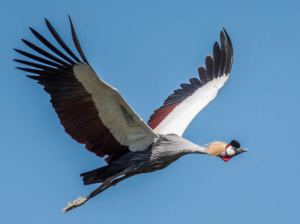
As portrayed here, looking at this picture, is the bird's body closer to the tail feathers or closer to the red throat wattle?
the tail feathers

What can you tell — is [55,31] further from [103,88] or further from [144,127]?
[144,127]

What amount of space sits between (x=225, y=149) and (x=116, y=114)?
209 cm

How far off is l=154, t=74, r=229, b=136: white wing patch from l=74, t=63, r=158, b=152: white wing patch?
105cm

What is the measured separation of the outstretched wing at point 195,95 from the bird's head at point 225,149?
1007mm

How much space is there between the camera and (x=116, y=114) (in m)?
8.88

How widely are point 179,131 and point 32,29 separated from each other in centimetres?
370

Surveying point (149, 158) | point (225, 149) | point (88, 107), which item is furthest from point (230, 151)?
point (88, 107)

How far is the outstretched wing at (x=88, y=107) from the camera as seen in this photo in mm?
8383

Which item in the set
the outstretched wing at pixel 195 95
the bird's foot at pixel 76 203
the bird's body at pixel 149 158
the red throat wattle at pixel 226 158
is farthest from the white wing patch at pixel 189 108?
the bird's foot at pixel 76 203

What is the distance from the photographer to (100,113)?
890cm

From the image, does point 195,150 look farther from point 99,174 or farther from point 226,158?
point 99,174

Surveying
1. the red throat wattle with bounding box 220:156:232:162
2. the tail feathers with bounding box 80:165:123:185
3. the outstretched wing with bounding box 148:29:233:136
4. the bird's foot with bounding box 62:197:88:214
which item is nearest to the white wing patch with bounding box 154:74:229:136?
the outstretched wing with bounding box 148:29:233:136

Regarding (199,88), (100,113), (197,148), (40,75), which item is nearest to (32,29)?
(40,75)

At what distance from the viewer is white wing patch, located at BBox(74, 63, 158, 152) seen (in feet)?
27.5
